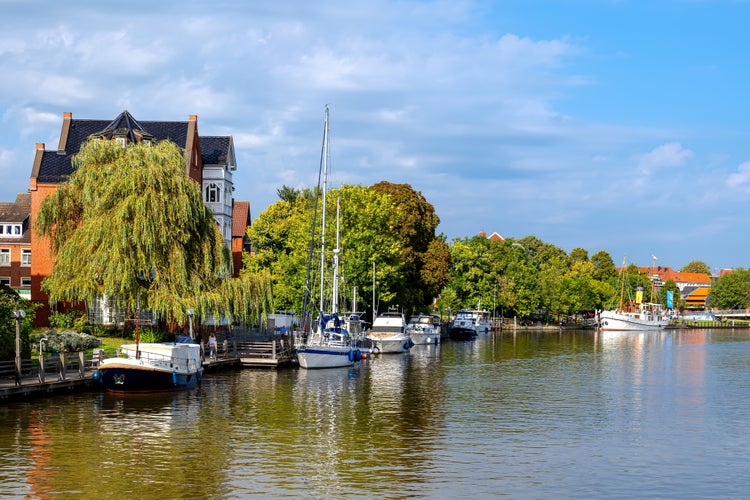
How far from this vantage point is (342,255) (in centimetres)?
8275

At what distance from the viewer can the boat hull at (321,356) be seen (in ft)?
202

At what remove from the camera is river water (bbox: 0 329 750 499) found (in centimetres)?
2703

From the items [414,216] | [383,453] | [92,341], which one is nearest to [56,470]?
[383,453]

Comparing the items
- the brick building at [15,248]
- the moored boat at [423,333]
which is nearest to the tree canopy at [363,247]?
the moored boat at [423,333]

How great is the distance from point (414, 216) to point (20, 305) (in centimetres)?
6439

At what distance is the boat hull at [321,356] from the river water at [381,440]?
2108mm

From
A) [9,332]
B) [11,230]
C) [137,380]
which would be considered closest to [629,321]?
[11,230]

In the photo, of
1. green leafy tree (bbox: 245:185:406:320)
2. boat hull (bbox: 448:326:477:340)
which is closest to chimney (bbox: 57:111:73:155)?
green leafy tree (bbox: 245:185:406:320)

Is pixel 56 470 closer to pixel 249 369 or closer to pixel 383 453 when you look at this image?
pixel 383 453

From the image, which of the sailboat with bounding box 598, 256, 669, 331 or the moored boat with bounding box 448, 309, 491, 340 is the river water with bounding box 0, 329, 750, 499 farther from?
the sailboat with bounding box 598, 256, 669, 331

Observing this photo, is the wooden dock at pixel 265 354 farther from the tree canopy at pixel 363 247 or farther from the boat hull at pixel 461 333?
the boat hull at pixel 461 333

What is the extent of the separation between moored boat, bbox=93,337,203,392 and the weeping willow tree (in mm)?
6716

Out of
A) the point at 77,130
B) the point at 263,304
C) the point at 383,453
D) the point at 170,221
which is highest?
the point at 77,130

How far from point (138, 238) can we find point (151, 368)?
11984 mm
